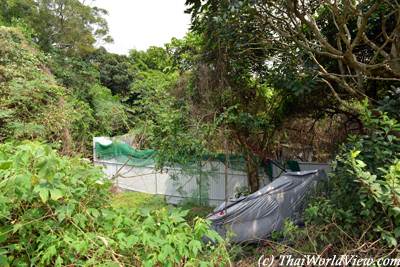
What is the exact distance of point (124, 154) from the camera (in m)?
9.30

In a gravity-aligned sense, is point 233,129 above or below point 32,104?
below

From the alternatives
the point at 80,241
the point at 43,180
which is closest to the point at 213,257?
the point at 80,241

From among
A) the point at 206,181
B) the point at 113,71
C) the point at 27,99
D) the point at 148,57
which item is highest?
the point at 148,57

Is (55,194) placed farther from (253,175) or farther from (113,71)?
(113,71)

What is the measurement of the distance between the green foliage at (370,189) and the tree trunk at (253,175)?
3.30m

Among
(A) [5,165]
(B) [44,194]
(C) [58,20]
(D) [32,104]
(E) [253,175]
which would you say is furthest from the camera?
(C) [58,20]

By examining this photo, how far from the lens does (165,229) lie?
1.84 meters

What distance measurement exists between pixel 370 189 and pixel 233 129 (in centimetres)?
361

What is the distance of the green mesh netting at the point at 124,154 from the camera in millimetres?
7957

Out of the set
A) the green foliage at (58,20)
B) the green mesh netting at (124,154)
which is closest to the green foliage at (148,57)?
the green foliage at (58,20)

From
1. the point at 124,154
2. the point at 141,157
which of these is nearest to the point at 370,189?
the point at 141,157

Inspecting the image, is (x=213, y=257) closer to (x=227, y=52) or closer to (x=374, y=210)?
(x=374, y=210)

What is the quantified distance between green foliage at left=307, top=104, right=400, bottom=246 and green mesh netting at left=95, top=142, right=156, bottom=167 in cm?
453

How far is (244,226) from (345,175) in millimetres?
1967
